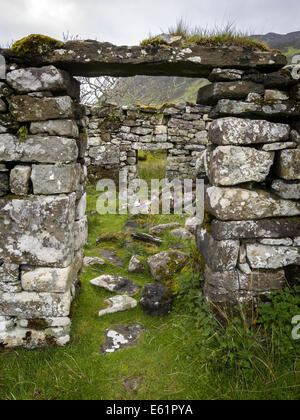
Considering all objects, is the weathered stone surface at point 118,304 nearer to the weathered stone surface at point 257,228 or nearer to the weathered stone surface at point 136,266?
the weathered stone surface at point 136,266

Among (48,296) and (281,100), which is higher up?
(281,100)

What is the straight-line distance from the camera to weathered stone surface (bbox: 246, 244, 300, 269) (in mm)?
2705

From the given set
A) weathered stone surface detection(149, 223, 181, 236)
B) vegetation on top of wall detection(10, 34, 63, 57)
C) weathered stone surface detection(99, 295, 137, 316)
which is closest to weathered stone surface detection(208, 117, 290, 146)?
vegetation on top of wall detection(10, 34, 63, 57)

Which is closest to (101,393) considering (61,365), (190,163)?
(61,365)

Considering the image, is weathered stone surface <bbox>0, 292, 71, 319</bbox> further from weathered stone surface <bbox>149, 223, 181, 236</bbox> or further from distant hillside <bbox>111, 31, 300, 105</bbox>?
distant hillside <bbox>111, 31, 300, 105</bbox>

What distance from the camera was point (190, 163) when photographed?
9258 millimetres

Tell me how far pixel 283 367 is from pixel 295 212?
56.8 inches

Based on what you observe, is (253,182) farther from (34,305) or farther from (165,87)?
(165,87)

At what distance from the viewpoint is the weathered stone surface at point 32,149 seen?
2582 mm

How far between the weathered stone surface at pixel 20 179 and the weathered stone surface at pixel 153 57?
1043mm

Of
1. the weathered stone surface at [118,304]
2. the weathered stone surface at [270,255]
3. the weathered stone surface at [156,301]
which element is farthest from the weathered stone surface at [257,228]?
the weathered stone surface at [118,304]

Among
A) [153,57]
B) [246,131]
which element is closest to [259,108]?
[246,131]

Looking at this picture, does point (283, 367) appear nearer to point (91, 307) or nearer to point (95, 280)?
point (91, 307)

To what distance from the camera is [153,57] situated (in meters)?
2.57
